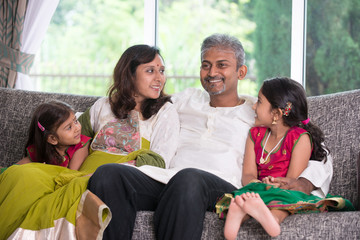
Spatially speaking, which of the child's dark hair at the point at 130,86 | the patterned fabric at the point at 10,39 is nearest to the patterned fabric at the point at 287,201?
the child's dark hair at the point at 130,86

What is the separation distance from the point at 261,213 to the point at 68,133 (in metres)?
1.19

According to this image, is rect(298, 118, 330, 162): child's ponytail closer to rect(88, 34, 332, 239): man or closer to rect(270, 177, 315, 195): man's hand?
rect(88, 34, 332, 239): man

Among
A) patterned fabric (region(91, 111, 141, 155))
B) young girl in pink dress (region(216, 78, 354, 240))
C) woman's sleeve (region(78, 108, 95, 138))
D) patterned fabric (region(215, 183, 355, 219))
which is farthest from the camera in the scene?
woman's sleeve (region(78, 108, 95, 138))

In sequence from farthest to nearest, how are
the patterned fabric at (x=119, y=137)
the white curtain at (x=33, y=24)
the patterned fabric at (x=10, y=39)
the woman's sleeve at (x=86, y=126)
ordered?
the white curtain at (x=33, y=24)
the patterned fabric at (x=10, y=39)
the woman's sleeve at (x=86, y=126)
the patterned fabric at (x=119, y=137)

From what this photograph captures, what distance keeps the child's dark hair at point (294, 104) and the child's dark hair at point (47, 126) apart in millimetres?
1061

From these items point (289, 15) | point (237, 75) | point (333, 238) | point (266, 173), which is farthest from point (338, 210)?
point (289, 15)

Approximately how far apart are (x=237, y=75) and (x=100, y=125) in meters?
0.78

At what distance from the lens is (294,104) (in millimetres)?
2412

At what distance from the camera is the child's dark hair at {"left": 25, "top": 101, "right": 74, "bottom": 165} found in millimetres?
2631

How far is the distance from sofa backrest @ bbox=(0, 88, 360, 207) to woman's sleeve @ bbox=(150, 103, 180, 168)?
0.57 m

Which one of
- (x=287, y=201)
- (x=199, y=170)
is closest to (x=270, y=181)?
(x=287, y=201)

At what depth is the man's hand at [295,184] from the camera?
2236 millimetres

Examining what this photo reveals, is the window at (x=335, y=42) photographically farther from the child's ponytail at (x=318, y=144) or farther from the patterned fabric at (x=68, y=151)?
the patterned fabric at (x=68, y=151)

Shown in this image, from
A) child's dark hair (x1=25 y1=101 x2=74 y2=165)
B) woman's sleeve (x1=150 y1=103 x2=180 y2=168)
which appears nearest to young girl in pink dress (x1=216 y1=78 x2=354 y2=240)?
woman's sleeve (x1=150 y1=103 x2=180 y2=168)
